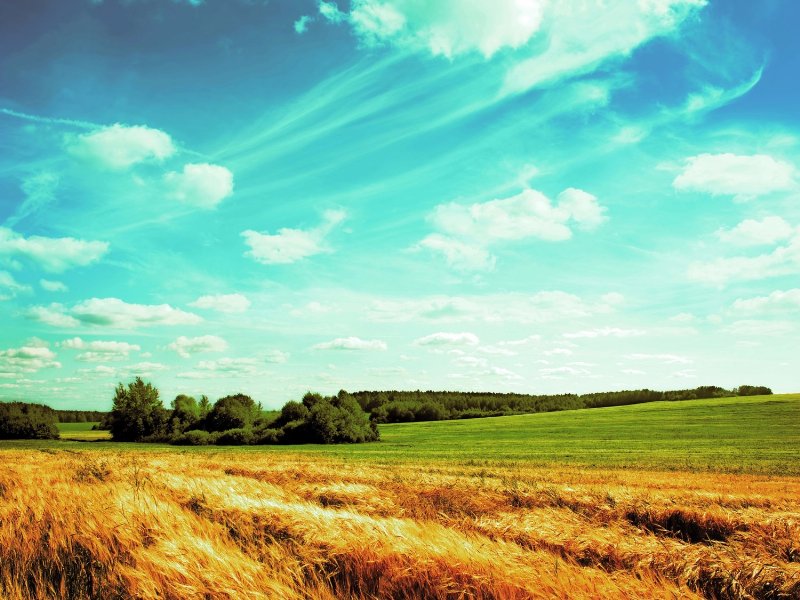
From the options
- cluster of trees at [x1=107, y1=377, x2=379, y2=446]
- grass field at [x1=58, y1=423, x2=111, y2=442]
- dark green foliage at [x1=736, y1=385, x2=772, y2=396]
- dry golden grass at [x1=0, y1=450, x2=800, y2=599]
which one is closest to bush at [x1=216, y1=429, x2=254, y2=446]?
cluster of trees at [x1=107, y1=377, x2=379, y2=446]

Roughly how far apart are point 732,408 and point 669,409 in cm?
824

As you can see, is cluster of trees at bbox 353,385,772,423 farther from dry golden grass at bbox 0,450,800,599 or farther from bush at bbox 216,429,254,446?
dry golden grass at bbox 0,450,800,599

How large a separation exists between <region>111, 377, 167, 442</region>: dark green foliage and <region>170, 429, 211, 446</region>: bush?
5161mm

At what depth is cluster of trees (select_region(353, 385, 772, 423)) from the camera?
111 meters

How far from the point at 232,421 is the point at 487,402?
77.6m

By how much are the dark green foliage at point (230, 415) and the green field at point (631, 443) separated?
10.5 meters

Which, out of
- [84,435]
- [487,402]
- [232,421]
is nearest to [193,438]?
[232,421]

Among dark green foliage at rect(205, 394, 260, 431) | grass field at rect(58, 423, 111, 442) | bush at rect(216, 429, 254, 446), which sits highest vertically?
dark green foliage at rect(205, 394, 260, 431)

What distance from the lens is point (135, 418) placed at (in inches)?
2603

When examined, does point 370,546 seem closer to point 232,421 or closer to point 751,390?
point 232,421

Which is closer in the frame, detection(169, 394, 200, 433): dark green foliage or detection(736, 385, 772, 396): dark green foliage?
detection(169, 394, 200, 433): dark green foliage

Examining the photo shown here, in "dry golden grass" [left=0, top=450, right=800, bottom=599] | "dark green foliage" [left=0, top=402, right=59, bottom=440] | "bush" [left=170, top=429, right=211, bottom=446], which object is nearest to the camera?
"dry golden grass" [left=0, top=450, right=800, bottom=599]

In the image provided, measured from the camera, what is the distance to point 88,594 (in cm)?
427

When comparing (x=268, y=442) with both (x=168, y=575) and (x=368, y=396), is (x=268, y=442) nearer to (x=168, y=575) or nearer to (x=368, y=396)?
(x=168, y=575)
